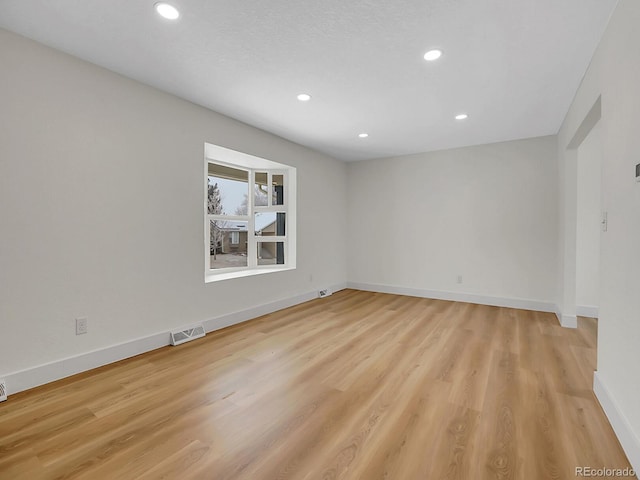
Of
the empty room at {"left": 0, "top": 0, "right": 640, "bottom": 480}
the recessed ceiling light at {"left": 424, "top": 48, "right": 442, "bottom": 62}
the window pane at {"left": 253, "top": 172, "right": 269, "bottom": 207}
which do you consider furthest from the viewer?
the window pane at {"left": 253, "top": 172, "right": 269, "bottom": 207}

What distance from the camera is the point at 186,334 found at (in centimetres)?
315

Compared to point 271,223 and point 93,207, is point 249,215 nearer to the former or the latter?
point 271,223

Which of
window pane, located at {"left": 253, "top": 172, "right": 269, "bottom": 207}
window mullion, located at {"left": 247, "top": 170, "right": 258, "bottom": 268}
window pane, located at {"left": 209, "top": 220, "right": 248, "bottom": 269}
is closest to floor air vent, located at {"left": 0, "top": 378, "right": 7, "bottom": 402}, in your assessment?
window pane, located at {"left": 209, "top": 220, "right": 248, "bottom": 269}

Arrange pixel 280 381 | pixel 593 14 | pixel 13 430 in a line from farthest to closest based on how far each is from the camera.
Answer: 1. pixel 280 381
2. pixel 593 14
3. pixel 13 430

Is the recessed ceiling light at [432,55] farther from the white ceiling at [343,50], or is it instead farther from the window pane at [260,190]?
the window pane at [260,190]

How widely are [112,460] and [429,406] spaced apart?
1853mm

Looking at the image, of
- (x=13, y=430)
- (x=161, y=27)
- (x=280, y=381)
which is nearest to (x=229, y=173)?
(x=161, y=27)

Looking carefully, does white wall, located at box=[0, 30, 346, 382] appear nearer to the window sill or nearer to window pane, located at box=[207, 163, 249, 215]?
the window sill

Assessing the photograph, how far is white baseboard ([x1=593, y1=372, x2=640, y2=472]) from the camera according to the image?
1.45 m

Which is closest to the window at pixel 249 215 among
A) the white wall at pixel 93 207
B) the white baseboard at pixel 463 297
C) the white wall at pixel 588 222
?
the white wall at pixel 93 207

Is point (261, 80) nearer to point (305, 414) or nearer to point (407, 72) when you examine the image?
point (407, 72)

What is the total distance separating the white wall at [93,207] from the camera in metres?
2.13

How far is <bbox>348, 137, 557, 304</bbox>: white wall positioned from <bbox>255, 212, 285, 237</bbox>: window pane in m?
1.73

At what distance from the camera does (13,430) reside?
5.70 ft
